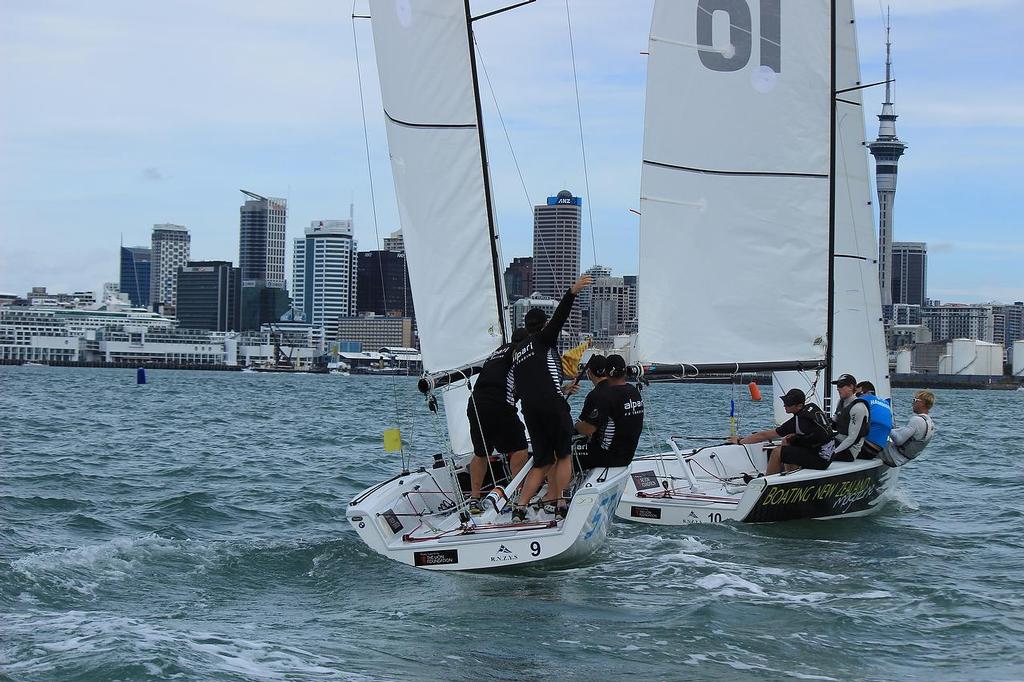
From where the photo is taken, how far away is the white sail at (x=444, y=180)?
1040 centimetres

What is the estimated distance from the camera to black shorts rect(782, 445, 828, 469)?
1182 centimetres

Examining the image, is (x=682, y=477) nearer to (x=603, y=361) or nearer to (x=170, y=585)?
(x=603, y=361)

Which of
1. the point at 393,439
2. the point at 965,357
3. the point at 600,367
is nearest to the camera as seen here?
the point at 393,439

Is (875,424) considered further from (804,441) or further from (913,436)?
(804,441)

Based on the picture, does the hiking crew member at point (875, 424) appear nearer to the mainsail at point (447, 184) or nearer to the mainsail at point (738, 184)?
the mainsail at point (738, 184)

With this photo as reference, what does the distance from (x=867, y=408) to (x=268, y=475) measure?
8943 millimetres

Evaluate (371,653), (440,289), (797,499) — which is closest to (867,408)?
(797,499)

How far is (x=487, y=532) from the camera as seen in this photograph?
29.4 ft

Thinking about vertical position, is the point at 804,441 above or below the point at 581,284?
below

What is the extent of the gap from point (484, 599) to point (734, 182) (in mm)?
6516

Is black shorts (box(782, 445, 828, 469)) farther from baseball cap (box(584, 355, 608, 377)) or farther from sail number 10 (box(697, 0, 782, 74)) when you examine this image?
sail number 10 (box(697, 0, 782, 74))

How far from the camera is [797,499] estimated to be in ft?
38.6

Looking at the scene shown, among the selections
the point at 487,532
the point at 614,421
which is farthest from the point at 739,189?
the point at 487,532

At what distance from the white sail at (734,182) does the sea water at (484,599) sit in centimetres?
240
